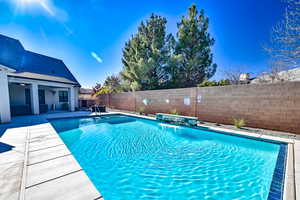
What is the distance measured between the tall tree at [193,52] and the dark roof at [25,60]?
11.7m

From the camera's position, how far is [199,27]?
1423cm

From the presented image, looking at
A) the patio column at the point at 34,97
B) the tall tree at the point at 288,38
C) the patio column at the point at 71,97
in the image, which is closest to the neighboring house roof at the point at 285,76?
the tall tree at the point at 288,38

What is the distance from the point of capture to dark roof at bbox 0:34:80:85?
1101 centimetres

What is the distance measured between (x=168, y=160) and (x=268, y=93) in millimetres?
5631

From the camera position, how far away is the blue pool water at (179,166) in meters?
2.54

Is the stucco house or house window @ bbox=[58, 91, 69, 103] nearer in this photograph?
the stucco house

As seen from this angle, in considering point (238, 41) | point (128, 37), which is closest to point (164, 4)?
point (238, 41)

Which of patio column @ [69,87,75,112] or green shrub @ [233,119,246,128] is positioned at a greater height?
patio column @ [69,87,75,112]

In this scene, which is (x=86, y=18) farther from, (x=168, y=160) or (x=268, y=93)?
(x=268, y=93)

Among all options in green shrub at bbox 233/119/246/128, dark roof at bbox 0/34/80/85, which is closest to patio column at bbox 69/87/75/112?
dark roof at bbox 0/34/80/85

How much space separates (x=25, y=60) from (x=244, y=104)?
1863 cm

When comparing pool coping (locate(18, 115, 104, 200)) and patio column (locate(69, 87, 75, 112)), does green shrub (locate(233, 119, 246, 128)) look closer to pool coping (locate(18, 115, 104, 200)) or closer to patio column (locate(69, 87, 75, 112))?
pool coping (locate(18, 115, 104, 200))

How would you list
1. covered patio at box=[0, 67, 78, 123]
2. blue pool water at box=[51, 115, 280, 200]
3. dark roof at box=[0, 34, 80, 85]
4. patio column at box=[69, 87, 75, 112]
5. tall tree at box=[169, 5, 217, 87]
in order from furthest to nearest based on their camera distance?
tall tree at box=[169, 5, 217, 87] → patio column at box=[69, 87, 75, 112] → dark roof at box=[0, 34, 80, 85] → covered patio at box=[0, 67, 78, 123] → blue pool water at box=[51, 115, 280, 200]

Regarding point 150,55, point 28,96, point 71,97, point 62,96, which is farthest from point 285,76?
point 28,96
